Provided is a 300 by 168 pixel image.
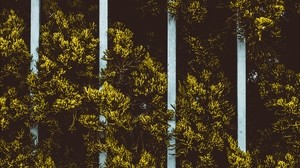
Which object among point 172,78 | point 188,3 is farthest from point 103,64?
point 188,3

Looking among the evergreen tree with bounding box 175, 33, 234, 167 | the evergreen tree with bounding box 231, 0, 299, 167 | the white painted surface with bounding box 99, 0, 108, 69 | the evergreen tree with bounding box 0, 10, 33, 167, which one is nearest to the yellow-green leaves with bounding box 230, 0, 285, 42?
the evergreen tree with bounding box 231, 0, 299, 167

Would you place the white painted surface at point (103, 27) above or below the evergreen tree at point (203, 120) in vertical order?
above

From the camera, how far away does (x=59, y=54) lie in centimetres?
509

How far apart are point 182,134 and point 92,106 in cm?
85

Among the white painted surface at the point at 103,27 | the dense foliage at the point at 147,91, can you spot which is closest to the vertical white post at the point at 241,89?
the dense foliage at the point at 147,91

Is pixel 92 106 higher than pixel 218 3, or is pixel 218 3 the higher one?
pixel 218 3

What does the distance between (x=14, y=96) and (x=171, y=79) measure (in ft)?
4.66

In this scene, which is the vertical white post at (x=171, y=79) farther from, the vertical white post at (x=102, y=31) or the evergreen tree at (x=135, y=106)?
the vertical white post at (x=102, y=31)

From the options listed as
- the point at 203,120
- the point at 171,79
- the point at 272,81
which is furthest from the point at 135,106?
the point at 272,81

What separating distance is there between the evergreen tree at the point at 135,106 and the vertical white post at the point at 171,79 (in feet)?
0.19

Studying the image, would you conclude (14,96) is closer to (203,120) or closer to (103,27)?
(103,27)

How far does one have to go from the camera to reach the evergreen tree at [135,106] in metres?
5.03

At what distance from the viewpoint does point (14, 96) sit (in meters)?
5.10

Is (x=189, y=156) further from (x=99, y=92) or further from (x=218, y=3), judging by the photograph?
(x=218, y=3)
